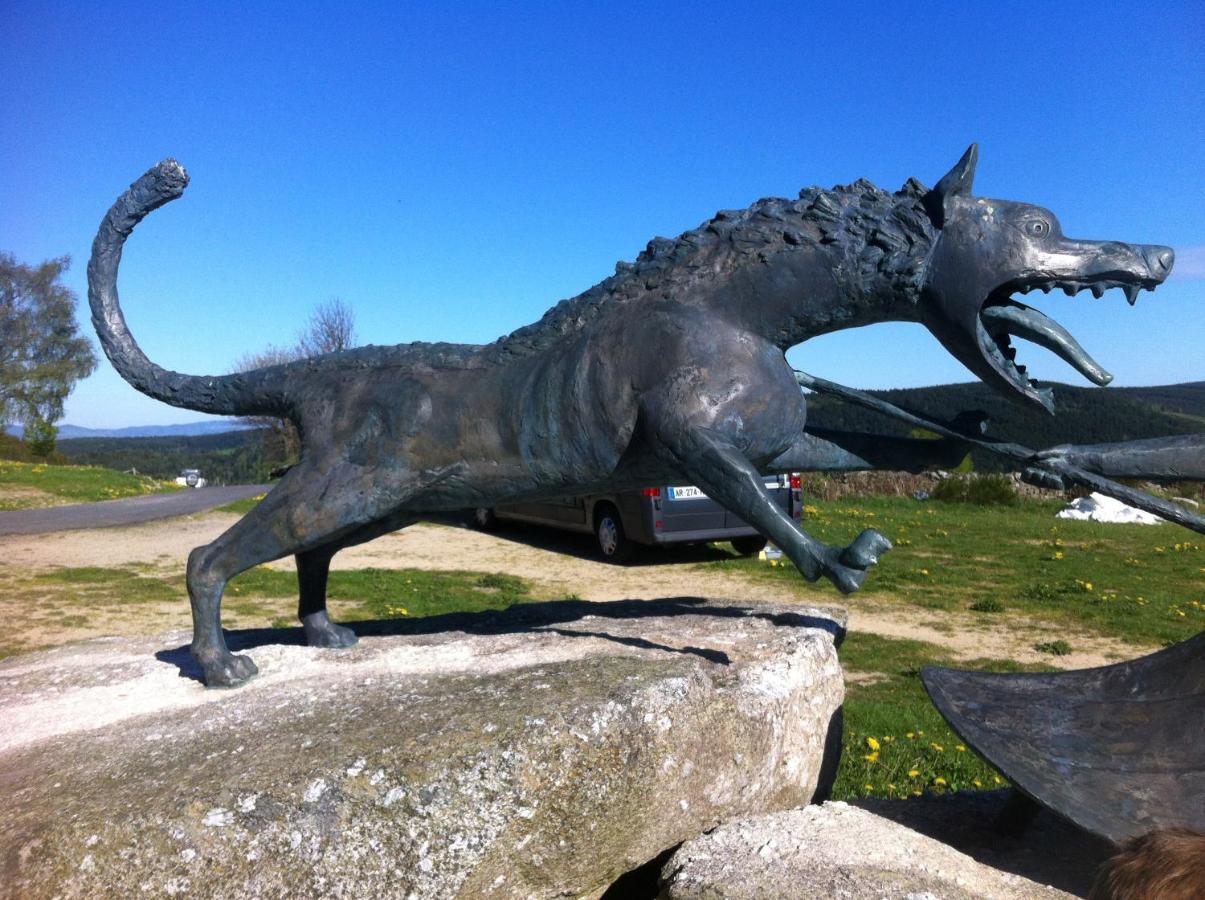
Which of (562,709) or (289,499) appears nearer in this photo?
(562,709)

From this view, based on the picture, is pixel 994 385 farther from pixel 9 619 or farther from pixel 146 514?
pixel 146 514

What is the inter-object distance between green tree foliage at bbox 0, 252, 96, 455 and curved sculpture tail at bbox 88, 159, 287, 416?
89.3 feet

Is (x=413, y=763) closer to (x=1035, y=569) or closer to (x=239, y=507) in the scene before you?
(x=1035, y=569)

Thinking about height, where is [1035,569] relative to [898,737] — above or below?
above

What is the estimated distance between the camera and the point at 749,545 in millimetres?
10414

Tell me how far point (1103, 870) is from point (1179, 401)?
22.6 metres

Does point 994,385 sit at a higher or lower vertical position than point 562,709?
higher

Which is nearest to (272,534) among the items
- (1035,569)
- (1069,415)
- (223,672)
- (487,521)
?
(223,672)

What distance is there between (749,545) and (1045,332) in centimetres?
Answer: 783

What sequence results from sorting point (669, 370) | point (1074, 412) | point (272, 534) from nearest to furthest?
point (669, 370)
point (272, 534)
point (1074, 412)

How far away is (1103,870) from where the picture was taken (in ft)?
5.04

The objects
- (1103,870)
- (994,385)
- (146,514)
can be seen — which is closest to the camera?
(1103,870)

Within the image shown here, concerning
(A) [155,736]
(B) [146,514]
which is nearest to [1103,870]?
(A) [155,736]

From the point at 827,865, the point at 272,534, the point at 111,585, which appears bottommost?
the point at 111,585
